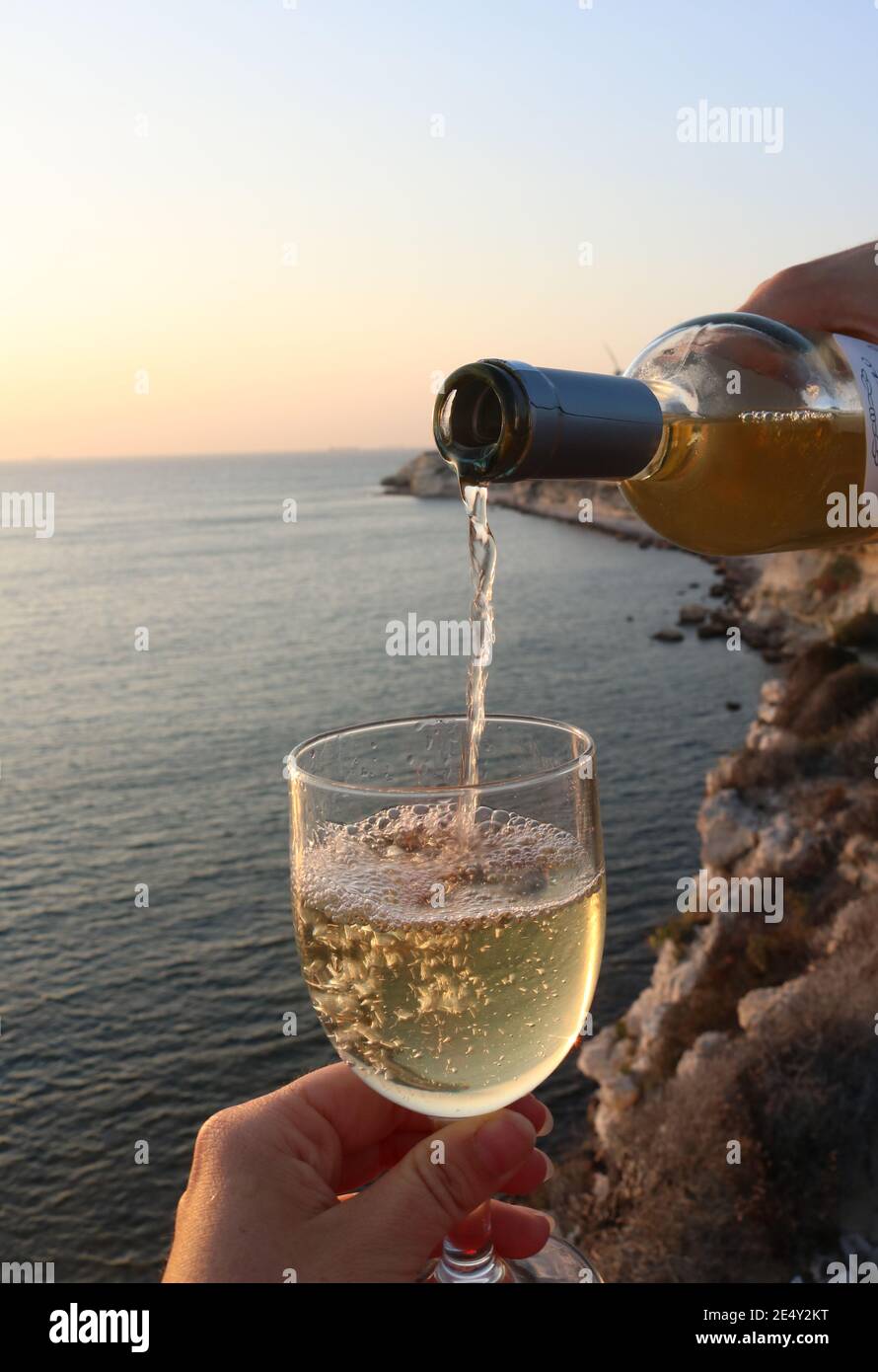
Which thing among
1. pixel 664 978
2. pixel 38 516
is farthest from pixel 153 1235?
pixel 38 516

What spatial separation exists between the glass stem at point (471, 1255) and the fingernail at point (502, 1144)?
5.8 inches

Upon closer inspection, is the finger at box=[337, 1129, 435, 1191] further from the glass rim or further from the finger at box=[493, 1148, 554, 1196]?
the glass rim

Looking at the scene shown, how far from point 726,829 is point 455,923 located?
51.6 feet

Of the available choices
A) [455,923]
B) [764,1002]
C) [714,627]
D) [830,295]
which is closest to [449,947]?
[455,923]

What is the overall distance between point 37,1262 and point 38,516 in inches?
4433

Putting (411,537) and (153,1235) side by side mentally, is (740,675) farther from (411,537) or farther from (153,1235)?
(411,537)

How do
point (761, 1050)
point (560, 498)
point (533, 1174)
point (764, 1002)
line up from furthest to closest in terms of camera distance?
1. point (560, 498)
2. point (764, 1002)
3. point (761, 1050)
4. point (533, 1174)

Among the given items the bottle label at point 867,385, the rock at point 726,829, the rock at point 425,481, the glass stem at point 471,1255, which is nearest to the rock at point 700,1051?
the rock at point 726,829

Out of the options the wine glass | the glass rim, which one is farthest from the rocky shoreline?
the glass rim

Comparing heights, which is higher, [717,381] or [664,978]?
[717,381]

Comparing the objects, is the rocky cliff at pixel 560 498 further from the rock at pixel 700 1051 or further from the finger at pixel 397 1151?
the finger at pixel 397 1151

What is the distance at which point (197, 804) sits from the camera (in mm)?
23812

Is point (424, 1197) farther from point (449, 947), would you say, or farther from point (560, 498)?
point (560, 498)

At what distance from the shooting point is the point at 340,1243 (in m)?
1.77
